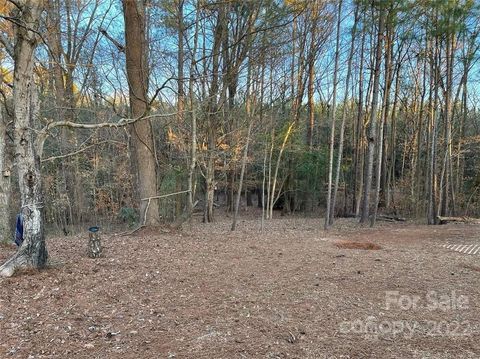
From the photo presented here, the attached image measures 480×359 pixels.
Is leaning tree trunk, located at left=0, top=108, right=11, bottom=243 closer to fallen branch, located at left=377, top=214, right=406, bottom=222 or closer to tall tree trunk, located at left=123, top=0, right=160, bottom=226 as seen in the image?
tall tree trunk, located at left=123, top=0, right=160, bottom=226

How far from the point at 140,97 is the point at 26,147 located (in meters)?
3.97

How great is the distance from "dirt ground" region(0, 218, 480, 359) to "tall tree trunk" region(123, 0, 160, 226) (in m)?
2.20

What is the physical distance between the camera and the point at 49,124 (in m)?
4.14

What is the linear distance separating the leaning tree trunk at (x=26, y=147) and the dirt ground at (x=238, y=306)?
0.27 metres

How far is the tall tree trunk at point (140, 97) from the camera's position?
25.0 feet

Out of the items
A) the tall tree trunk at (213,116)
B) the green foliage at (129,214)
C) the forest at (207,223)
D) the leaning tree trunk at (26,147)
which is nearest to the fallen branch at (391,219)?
the forest at (207,223)

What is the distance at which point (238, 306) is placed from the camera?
345 centimetres

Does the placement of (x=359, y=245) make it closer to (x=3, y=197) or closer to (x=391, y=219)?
(x=3, y=197)

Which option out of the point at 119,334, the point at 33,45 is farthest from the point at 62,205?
the point at 119,334

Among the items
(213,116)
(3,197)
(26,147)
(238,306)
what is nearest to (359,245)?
(238,306)

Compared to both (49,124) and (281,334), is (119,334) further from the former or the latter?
(49,124)

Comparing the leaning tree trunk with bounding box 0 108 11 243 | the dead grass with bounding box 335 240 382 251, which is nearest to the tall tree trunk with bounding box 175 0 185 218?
the leaning tree trunk with bounding box 0 108 11 243

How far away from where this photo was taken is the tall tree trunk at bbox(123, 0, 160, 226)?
7.61m

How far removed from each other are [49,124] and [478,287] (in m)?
5.25
